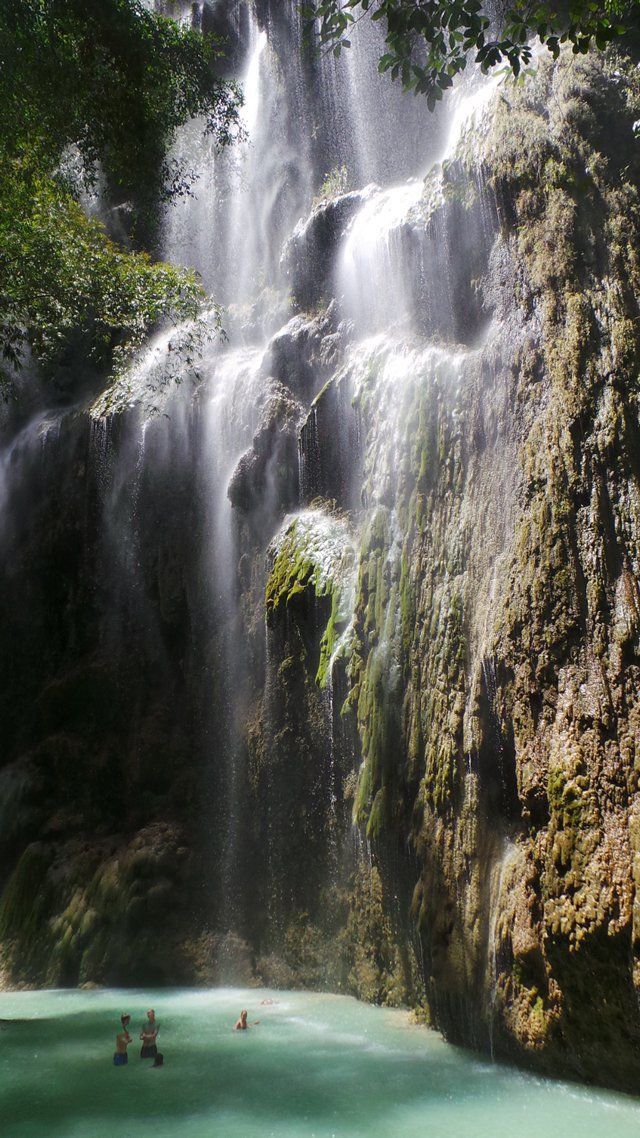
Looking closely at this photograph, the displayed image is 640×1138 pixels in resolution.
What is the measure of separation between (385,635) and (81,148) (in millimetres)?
8480

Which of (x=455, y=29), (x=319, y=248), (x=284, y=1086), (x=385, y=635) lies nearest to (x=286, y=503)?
(x=385, y=635)

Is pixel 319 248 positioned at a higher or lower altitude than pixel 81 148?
higher

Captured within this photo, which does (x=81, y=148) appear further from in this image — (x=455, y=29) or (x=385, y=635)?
(x=385, y=635)

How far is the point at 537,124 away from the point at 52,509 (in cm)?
1242

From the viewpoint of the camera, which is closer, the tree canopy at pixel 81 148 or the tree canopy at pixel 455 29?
the tree canopy at pixel 455 29

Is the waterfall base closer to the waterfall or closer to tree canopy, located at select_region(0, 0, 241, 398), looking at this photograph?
the waterfall

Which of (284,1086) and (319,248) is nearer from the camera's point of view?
(284,1086)

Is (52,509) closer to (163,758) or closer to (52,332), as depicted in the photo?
(163,758)

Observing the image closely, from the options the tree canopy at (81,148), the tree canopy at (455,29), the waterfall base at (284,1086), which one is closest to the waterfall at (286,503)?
the waterfall base at (284,1086)

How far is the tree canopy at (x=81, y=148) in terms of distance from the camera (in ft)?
34.0

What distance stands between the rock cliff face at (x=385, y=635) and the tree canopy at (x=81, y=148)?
369cm

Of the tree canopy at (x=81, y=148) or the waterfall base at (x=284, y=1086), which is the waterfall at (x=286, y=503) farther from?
the tree canopy at (x=81, y=148)

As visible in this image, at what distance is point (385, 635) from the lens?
416 inches

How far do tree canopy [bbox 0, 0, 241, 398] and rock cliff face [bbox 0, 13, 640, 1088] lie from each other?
12.1 feet
